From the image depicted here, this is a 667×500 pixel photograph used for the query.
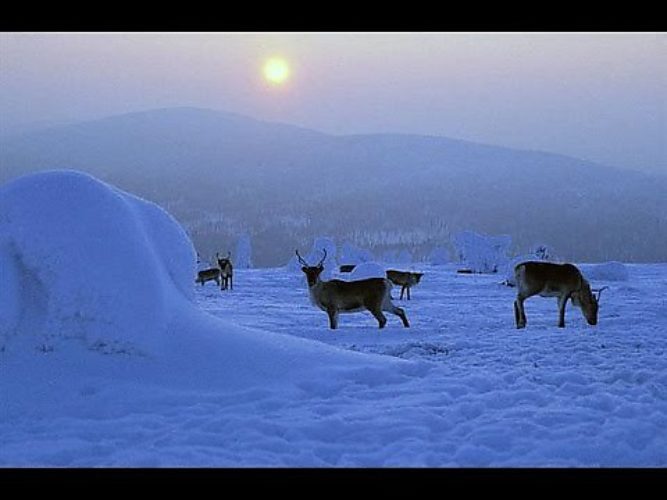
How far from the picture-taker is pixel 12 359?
6.09m

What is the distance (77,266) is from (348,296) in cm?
690

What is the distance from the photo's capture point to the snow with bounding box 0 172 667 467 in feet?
14.8

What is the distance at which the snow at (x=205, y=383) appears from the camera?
4.51 metres

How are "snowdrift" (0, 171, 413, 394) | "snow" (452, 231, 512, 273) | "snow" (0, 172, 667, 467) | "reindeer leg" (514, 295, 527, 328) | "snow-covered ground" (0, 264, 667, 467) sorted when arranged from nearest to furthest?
"snow-covered ground" (0, 264, 667, 467) → "snow" (0, 172, 667, 467) → "snowdrift" (0, 171, 413, 394) → "reindeer leg" (514, 295, 527, 328) → "snow" (452, 231, 512, 273)

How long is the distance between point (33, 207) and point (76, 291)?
1.23m

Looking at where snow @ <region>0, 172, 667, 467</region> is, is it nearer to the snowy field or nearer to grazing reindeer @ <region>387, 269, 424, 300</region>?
the snowy field

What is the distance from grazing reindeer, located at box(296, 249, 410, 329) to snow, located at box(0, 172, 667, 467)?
376 centimetres

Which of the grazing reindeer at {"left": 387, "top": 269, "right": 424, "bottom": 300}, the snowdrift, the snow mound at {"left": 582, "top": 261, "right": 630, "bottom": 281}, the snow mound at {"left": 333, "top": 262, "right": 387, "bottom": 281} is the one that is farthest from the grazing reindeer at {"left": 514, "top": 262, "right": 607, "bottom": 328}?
the snow mound at {"left": 582, "top": 261, "right": 630, "bottom": 281}

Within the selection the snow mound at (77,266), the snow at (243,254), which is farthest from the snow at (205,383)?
the snow at (243,254)

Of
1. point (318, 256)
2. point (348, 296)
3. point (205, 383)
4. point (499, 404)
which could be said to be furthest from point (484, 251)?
point (205, 383)

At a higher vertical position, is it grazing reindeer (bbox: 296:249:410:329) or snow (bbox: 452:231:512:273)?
snow (bbox: 452:231:512:273)

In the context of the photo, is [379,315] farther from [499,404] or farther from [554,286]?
[499,404]

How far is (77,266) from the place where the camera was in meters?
6.44

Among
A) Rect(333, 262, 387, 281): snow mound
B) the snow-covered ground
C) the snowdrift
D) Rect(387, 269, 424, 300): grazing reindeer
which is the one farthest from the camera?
Rect(333, 262, 387, 281): snow mound
